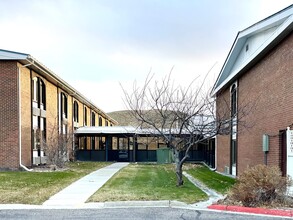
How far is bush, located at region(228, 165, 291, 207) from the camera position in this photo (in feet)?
30.3

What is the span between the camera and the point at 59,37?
64.8 feet

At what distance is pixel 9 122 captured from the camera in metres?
18.9

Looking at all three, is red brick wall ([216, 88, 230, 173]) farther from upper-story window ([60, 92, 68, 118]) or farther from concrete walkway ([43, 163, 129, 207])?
upper-story window ([60, 92, 68, 118])

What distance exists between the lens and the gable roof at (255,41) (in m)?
11.7

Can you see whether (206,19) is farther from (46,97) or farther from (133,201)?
(46,97)

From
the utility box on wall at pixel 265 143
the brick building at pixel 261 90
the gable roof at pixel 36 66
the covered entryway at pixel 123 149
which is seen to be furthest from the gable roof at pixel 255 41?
the covered entryway at pixel 123 149

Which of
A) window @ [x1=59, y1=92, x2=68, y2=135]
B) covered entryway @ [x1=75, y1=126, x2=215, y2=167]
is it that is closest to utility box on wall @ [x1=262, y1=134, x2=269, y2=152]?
window @ [x1=59, y1=92, x2=68, y2=135]

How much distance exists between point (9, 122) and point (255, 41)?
12.3 meters

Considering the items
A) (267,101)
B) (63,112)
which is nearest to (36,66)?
(63,112)

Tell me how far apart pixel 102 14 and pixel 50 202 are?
8723mm

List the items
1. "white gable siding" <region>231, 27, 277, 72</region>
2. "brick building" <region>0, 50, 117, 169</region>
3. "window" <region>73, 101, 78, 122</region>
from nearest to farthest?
"white gable siding" <region>231, 27, 277, 72</region> → "brick building" <region>0, 50, 117, 169</region> → "window" <region>73, 101, 78, 122</region>

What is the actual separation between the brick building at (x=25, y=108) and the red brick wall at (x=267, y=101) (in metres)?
10.6

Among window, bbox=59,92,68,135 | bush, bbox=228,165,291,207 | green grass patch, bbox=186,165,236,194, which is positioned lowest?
green grass patch, bbox=186,165,236,194

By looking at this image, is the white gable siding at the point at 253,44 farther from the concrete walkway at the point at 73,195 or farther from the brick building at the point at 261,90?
the concrete walkway at the point at 73,195
